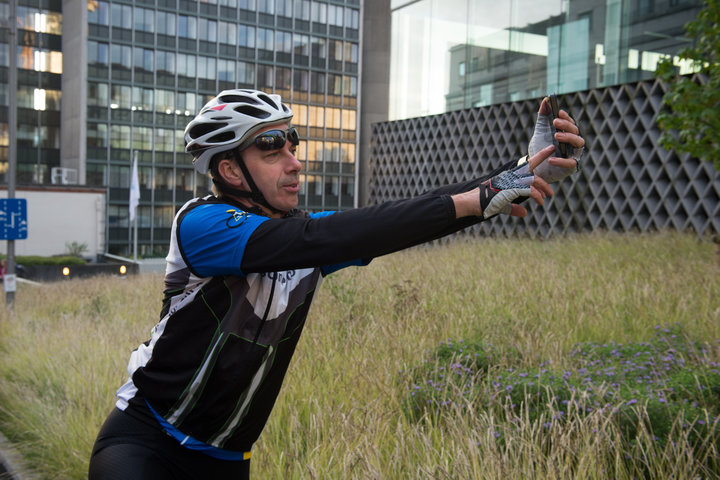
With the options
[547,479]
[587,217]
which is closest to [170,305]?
[547,479]

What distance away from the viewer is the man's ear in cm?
234

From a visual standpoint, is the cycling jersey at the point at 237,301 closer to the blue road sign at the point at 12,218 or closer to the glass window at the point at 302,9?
the blue road sign at the point at 12,218

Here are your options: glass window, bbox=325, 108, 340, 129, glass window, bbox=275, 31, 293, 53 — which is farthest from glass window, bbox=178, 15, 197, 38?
glass window, bbox=325, 108, 340, 129

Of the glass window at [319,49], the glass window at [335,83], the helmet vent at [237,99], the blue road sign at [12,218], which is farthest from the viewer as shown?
the glass window at [335,83]

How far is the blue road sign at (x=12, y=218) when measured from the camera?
14258mm

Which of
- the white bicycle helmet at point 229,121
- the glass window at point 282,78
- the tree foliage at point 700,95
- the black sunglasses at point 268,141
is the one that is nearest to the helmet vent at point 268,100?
the white bicycle helmet at point 229,121

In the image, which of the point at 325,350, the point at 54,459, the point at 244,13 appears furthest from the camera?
the point at 244,13

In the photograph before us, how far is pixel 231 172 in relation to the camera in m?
2.35

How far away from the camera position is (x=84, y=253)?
3984cm

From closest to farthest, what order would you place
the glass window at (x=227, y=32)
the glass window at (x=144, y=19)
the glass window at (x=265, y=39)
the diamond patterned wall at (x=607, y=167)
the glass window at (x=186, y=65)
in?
the diamond patterned wall at (x=607, y=167) < the glass window at (x=144, y=19) < the glass window at (x=186, y=65) < the glass window at (x=227, y=32) < the glass window at (x=265, y=39)

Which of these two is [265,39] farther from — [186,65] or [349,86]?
[349,86]

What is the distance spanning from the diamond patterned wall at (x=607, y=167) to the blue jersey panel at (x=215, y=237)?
16732 mm

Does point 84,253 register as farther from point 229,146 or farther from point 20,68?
point 229,146

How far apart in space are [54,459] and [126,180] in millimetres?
52005
